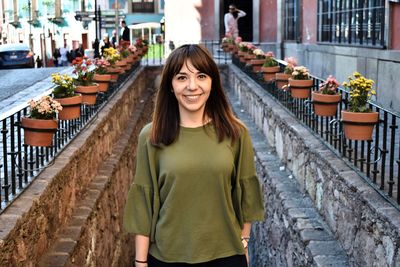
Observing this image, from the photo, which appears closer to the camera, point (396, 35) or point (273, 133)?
point (273, 133)

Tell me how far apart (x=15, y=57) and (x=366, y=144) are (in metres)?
22.7

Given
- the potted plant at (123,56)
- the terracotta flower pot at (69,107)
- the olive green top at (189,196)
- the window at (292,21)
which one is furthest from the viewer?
the window at (292,21)

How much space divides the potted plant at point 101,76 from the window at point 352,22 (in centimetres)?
419

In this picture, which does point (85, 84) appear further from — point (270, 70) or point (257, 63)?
point (257, 63)

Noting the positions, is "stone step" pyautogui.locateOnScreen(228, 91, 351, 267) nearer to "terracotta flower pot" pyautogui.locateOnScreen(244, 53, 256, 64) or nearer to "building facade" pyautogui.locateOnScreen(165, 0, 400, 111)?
"building facade" pyautogui.locateOnScreen(165, 0, 400, 111)

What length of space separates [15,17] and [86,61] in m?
46.9

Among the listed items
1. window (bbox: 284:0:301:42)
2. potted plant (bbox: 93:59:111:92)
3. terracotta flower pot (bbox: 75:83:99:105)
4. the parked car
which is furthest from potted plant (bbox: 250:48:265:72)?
the parked car

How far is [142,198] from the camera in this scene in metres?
3.28

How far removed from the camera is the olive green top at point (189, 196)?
3.16 metres

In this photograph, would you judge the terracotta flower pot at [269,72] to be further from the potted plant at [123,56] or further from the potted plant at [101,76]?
the potted plant at [123,56]

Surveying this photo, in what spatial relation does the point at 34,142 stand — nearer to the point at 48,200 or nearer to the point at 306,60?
the point at 48,200

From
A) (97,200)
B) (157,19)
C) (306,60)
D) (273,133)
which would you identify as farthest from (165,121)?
(157,19)

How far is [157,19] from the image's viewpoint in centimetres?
5069

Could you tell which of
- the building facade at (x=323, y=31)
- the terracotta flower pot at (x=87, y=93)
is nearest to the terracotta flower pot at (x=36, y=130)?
the terracotta flower pot at (x=87, y=93)
